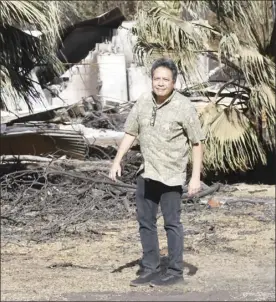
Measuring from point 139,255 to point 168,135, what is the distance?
5.65 ft

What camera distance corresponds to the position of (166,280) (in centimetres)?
498

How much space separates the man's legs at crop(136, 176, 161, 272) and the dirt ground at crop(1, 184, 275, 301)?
242 millimetres

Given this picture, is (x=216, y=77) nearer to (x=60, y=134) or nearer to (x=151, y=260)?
(x=60, y=134)

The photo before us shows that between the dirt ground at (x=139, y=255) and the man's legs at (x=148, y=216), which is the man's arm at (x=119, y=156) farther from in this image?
the dirt ground at (x=139, y=255)

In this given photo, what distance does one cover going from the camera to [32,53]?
29.3 ft

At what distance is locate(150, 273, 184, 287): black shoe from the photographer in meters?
4.98

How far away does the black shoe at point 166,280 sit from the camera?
498 centimetres

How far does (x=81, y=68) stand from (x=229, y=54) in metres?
7.19

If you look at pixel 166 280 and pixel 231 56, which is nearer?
pixel 166 280

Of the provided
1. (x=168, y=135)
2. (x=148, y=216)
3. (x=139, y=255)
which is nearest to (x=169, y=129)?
(x=168, y=135)

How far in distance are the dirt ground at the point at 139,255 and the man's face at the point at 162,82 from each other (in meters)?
1.39

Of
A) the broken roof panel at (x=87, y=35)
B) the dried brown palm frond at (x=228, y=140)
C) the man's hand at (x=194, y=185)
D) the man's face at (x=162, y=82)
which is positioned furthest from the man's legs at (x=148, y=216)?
the broken roof panel at (x=87, y=35)

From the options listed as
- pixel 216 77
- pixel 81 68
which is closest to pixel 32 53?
pixel 216 77

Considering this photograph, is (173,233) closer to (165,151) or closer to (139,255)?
(165,151)
